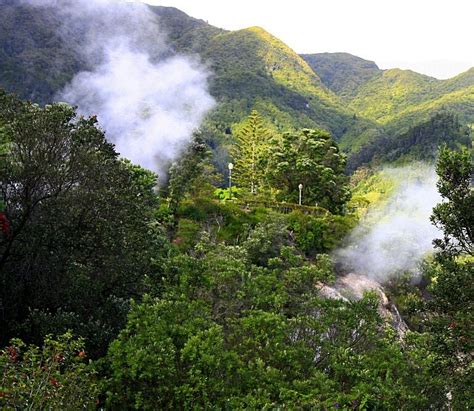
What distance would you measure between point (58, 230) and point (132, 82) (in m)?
68.5

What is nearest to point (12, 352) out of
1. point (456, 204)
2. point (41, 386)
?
point (41, 386)

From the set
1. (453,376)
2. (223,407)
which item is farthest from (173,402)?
(453,376)

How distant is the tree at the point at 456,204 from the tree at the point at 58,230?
6.40m

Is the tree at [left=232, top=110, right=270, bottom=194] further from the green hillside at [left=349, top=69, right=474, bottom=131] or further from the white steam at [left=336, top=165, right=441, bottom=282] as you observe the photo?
the green hillside at [left=349, top=69, right=474, bottom=131]

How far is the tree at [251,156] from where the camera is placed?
134 ft

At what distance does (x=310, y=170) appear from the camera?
28.7 m

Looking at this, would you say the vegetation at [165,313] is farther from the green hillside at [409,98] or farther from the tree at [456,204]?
the green hillside at [409,98]

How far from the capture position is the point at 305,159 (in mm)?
28703

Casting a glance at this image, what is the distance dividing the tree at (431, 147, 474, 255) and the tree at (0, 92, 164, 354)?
6400mm

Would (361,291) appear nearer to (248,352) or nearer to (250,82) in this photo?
(248,352)

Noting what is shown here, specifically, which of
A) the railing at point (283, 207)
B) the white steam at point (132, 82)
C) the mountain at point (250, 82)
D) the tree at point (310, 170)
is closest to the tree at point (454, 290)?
the railing at point (283, 207)

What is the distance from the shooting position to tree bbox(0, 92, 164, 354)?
9891 mm

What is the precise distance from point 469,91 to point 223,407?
155m

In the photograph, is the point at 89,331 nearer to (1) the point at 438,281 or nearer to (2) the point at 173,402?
(2) the point at 173,402
